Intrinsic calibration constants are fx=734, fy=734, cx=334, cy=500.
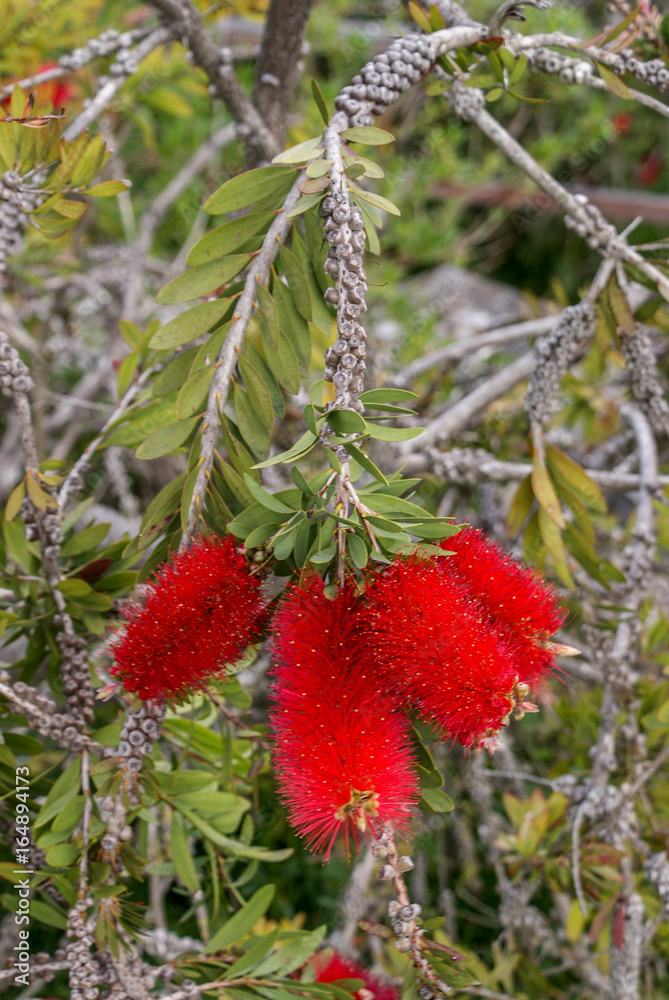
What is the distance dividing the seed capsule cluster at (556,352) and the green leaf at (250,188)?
1.19 feet

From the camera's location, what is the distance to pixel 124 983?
2.01ft

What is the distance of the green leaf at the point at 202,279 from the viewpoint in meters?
0.62

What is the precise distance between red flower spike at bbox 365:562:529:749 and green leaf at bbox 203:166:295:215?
1.08 feet

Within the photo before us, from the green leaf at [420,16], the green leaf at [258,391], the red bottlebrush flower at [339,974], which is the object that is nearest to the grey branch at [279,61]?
the green leaf at [420,16]

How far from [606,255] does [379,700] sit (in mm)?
596

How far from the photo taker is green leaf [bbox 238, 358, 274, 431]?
606mm

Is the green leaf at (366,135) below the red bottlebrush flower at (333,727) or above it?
above

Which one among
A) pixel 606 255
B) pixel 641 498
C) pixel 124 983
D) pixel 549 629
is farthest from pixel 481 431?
pixel 124 983

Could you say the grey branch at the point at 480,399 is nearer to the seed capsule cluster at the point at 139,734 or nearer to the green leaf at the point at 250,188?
the green leaf at the point at 250,188

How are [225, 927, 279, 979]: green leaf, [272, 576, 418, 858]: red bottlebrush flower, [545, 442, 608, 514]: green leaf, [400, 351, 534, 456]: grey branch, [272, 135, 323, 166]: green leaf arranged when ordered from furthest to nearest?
[400, 351, 534, 456]: grey branch, [545, 442, 608, 514]: green leaf, [225, 927, 279, 979]: green leaf, [272, 135, 323, 166]: green leaf, [272, 576, 418, 858]: red bottlebrush flower

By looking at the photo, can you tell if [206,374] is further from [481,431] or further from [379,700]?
[481,431]

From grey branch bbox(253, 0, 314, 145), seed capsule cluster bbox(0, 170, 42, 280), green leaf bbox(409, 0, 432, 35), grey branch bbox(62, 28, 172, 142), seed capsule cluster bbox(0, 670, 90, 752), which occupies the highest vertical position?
grey branch bbox(253, 0, 314, 145)

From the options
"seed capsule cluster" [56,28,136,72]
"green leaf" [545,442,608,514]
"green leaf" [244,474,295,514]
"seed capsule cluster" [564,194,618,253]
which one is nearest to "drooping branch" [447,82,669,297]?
"seed capsule cluster" [564,194,618,253]

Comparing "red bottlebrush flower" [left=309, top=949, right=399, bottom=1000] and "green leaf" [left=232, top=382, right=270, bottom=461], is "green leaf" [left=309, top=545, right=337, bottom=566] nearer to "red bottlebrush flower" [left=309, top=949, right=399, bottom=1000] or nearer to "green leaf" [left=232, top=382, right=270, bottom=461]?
→ "green leaf" [left=232, top=382, right=270, bottom=461]
